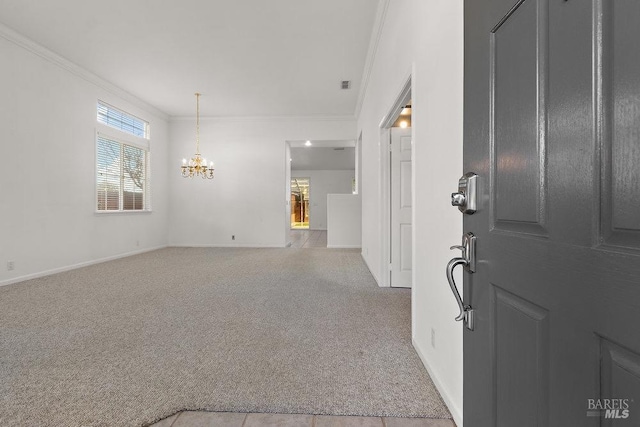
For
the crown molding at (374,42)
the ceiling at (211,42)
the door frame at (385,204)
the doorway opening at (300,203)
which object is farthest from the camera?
the doorway opening at (300,203)

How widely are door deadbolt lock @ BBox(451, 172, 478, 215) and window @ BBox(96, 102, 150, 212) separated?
6.32m

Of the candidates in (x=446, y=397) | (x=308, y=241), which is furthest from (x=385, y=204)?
(x=308, y=241)

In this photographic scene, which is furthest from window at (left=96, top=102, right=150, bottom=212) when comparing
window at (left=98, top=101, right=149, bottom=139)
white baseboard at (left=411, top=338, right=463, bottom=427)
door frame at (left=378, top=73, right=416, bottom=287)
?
white baseboard at (left=411, top=338, right=463, bottom=427)

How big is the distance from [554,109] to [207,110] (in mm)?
7556

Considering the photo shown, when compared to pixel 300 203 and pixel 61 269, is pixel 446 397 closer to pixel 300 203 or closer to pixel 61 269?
pixel 61 269

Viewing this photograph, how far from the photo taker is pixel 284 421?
141 centimetres

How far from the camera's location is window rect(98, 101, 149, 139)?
221 inches

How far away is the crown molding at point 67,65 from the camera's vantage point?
394 centimetres

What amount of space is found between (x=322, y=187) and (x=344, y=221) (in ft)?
23.3

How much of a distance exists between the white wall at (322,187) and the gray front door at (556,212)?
44.4 feet

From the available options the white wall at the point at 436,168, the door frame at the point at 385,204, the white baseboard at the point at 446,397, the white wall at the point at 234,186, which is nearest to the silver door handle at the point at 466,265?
the white wall at the point at 436,168

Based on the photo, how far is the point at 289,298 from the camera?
10.8 feet

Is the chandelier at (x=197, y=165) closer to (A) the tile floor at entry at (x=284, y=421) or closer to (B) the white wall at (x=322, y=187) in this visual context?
(A) the tile floor at entry at (x=284, y=421)

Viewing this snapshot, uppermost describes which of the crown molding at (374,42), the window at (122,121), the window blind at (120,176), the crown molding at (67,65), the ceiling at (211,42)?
the ceiling at (211,42)
